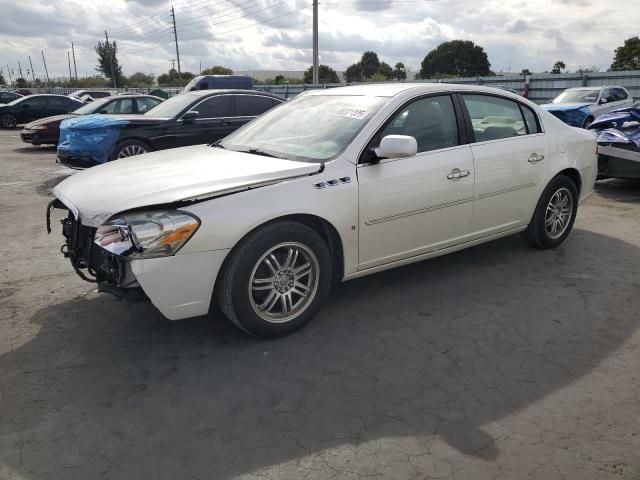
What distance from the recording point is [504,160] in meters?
4.49

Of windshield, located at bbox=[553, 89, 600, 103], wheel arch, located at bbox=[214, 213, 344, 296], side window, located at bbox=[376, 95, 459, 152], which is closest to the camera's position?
wheel arch, located at bbox=[214, 213, 344, 296]

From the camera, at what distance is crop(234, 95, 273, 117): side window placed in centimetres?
947

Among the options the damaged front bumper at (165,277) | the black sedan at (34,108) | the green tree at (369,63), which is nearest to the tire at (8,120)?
the black sedan at (34,108)

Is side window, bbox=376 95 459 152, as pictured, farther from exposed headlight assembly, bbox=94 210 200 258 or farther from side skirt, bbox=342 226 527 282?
exposed headlight assembly, bbox=94 210 200 258

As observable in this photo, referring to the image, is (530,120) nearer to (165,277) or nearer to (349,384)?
(349,384)

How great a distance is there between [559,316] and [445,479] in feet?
6.60

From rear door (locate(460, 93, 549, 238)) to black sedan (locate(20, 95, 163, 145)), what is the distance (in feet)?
31.8

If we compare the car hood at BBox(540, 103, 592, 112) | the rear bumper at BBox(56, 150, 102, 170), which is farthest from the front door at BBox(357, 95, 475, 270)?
the car hood at BBox(540, 103, 592, 112)

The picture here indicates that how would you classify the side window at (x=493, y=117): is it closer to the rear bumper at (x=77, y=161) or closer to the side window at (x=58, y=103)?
the rear bumper at (x=77, y=161)

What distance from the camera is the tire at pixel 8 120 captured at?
21041 millimetres

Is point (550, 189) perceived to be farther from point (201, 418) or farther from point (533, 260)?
point (201, 418)

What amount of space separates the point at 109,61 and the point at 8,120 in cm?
5801

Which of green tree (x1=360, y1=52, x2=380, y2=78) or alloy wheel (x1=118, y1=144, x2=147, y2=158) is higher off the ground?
green tree (x1=360, y1=52, x2=380, y2=78)

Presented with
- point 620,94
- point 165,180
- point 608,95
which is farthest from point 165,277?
point 620,94
